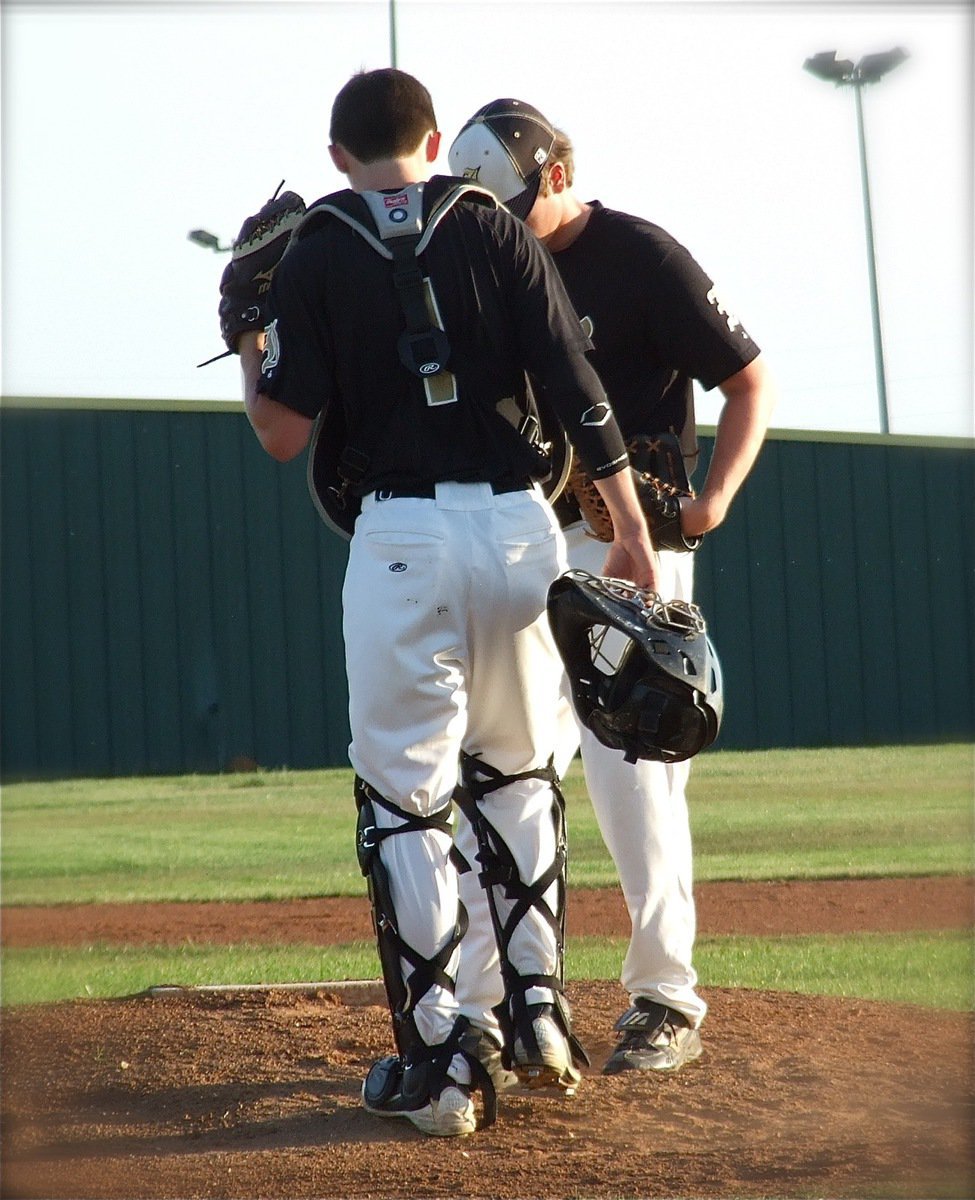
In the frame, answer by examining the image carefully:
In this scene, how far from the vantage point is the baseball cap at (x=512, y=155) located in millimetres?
3553

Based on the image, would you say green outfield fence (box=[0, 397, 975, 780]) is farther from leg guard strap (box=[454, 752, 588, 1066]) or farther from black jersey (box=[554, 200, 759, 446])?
leg guard strap (box=[454, 752, 588, 1066])

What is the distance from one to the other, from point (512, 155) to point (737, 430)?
35.6 inches

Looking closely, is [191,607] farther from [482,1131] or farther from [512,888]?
[482,1131]

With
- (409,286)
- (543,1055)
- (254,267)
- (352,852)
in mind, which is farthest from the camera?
(352,852)

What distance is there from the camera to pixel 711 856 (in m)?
8.53

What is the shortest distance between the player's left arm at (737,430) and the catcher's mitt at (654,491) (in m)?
0.04

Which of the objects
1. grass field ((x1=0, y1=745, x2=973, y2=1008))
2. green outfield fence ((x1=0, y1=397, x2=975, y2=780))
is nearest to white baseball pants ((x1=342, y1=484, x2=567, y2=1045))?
grass field ((x1=0, y1=745, x2=973, y2=1008))

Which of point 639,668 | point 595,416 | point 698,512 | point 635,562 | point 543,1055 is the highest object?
point 595,416

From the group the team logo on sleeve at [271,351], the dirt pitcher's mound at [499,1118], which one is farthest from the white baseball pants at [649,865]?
the team logo on sleeve at [271,351]

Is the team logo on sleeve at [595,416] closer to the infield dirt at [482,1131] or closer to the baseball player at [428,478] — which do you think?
the baseball player at [428,478]

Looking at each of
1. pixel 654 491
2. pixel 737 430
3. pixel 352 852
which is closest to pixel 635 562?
pixel 654 491

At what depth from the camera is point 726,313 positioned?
3.57 metres

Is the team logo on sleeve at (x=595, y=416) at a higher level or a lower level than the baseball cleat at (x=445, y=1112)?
higher

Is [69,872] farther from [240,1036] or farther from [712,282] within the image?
[712,282]
